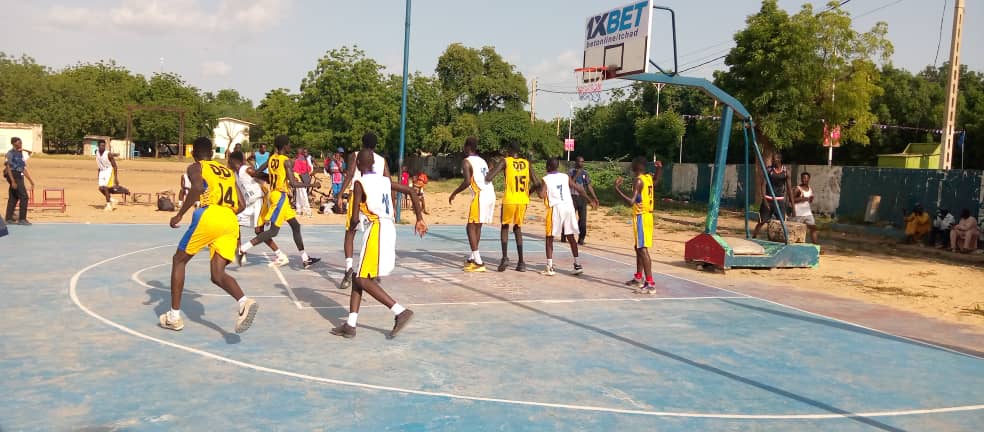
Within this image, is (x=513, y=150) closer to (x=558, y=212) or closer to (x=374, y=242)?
(x=558, y=212)

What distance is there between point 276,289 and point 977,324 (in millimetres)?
9578

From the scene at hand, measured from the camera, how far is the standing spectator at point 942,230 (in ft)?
63.8

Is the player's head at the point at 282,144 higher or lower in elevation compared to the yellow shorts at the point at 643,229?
higher

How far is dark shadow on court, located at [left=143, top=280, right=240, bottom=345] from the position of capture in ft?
25.6

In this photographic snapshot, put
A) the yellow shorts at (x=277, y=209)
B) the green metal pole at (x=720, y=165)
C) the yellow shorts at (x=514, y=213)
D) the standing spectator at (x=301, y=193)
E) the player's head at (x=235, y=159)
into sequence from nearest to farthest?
1. the player's head at (x=235, y=159)
2. the yellow shorts at (x=277, y=209)
3. the yellow shorts at (x=514, y=213)
4. the green metal pole at (x=720, y=165)
5. the standing spectator at (x=301, y=193)

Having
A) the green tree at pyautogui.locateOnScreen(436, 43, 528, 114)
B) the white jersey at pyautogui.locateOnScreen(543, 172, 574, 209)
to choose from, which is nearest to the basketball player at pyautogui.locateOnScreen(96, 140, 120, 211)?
the white jersey at pyautogui.locateOnScreen(543, 172, 574, 209)

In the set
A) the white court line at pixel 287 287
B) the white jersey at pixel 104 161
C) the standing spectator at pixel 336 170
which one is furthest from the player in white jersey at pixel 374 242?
the standing spectator at pixel 336 170

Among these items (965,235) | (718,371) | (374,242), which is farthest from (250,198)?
(965,235)

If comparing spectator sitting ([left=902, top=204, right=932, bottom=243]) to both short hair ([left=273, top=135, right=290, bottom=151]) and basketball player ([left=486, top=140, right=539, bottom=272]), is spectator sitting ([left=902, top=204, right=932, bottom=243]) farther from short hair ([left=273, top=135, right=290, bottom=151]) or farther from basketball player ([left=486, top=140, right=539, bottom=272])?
short hair ([left=273, top=135, right=290, bottom=151])

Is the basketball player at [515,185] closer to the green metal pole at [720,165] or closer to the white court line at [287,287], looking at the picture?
the white court line at [287,287]

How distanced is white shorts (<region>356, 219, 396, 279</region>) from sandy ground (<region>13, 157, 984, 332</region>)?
723cm

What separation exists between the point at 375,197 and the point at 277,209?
456 centimetres

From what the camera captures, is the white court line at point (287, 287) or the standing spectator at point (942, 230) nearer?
the white court line at point (287, 287)

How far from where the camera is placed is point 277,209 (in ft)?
38.2
